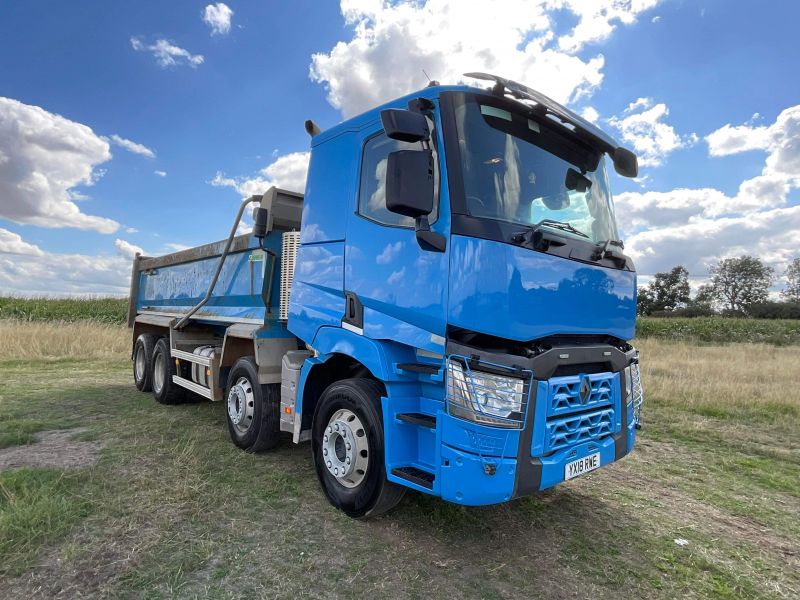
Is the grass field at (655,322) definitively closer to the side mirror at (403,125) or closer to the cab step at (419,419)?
the cab step at (419,419)

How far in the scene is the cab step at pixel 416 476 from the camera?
9.44ft

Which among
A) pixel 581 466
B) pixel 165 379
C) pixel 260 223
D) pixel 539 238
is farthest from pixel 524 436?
pixel 165 379

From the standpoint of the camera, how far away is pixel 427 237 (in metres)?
2.93

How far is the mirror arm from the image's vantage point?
9.52ft

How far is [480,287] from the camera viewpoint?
275cm

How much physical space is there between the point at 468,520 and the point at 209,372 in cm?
345

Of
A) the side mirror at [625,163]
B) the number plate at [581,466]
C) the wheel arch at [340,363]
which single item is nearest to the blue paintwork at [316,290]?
the wheel arch at [340,363]

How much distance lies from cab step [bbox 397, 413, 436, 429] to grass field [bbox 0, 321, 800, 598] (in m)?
0.82

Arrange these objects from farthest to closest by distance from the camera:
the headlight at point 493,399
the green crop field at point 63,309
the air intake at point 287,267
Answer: the green crop field at point 63,309 < the air intake at point 287,267 < the headlight at point 493,399

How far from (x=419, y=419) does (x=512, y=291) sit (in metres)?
0.98

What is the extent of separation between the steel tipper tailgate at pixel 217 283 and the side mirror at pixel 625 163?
318cm

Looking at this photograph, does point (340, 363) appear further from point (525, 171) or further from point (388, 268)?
point (525, 171)

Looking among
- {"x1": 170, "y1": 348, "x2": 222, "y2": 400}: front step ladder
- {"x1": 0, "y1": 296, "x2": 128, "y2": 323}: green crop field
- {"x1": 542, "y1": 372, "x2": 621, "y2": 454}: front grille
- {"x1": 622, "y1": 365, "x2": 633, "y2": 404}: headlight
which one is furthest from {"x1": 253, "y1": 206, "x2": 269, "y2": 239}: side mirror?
{"x1": 0, "y1": 296, "x2": 128, "y2": 323}: green crop field

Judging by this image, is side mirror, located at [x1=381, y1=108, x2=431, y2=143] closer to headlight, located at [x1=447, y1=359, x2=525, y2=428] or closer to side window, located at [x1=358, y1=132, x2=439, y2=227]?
side window, located at [x1=358, y1=132, x2=439, y2=227]
